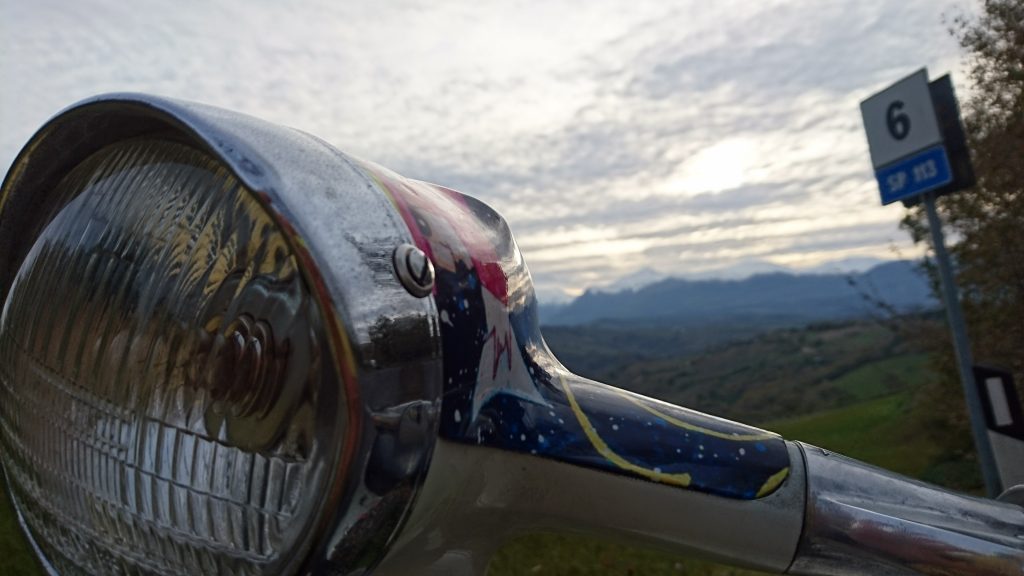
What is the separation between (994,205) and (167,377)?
894 cm

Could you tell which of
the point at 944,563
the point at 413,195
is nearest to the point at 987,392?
the point at 944,563

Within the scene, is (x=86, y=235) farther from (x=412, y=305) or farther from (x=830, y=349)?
(x=830, y=349)

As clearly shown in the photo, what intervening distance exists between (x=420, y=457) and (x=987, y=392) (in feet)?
5.45

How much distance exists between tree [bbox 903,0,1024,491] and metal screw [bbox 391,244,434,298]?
325 inches

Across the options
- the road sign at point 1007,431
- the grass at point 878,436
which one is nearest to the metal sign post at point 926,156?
the road sign at point 1007,431

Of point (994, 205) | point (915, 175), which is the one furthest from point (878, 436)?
point (915, 175)

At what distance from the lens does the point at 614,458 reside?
4.12ft

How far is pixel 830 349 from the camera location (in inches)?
1725

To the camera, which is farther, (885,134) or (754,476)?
(885,134)

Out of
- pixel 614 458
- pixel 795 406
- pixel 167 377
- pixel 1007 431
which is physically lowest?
pixel 795 406

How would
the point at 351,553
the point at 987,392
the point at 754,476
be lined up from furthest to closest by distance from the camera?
the point at 987,392
the point at 754,476
the point at 351,553

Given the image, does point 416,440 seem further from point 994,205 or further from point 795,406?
point 795,406

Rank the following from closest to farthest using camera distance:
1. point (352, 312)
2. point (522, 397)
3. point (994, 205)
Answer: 1. point (352, 312)
2. point (522, 397)
3. point (994, 205)

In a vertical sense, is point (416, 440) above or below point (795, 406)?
above
